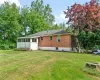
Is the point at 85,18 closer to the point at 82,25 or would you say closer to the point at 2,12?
the point at 82,25

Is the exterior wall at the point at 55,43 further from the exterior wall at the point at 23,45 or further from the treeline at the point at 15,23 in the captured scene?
the treeline at the point at 15,23

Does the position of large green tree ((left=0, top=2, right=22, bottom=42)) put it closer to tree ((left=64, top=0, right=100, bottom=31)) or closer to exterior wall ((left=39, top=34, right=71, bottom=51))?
exterior wall ((left=39, top=34, right=71, bottom=51))

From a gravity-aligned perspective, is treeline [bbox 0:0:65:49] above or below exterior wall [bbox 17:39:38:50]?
above

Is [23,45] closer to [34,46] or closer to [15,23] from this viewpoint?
[34,46]

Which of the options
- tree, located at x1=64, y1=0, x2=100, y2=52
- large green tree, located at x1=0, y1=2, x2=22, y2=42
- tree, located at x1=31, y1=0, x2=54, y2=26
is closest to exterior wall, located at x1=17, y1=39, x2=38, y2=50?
large green tree, located at x1=0, y1=2, x2=22, y2=42

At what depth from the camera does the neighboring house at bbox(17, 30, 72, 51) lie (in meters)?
34.1

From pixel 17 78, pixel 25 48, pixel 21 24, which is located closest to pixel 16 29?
pixel 21 24

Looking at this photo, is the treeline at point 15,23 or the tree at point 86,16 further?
the treeline at point 15,23

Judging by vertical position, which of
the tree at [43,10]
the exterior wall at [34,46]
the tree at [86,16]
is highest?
the tree at [43,10]

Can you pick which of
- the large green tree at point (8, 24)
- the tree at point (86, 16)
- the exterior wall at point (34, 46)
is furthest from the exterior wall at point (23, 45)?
the tree at point (86, 16)

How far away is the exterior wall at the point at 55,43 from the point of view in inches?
1323

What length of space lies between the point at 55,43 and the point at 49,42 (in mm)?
2044

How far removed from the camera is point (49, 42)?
38.2 m

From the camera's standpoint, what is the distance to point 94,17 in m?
28.4
